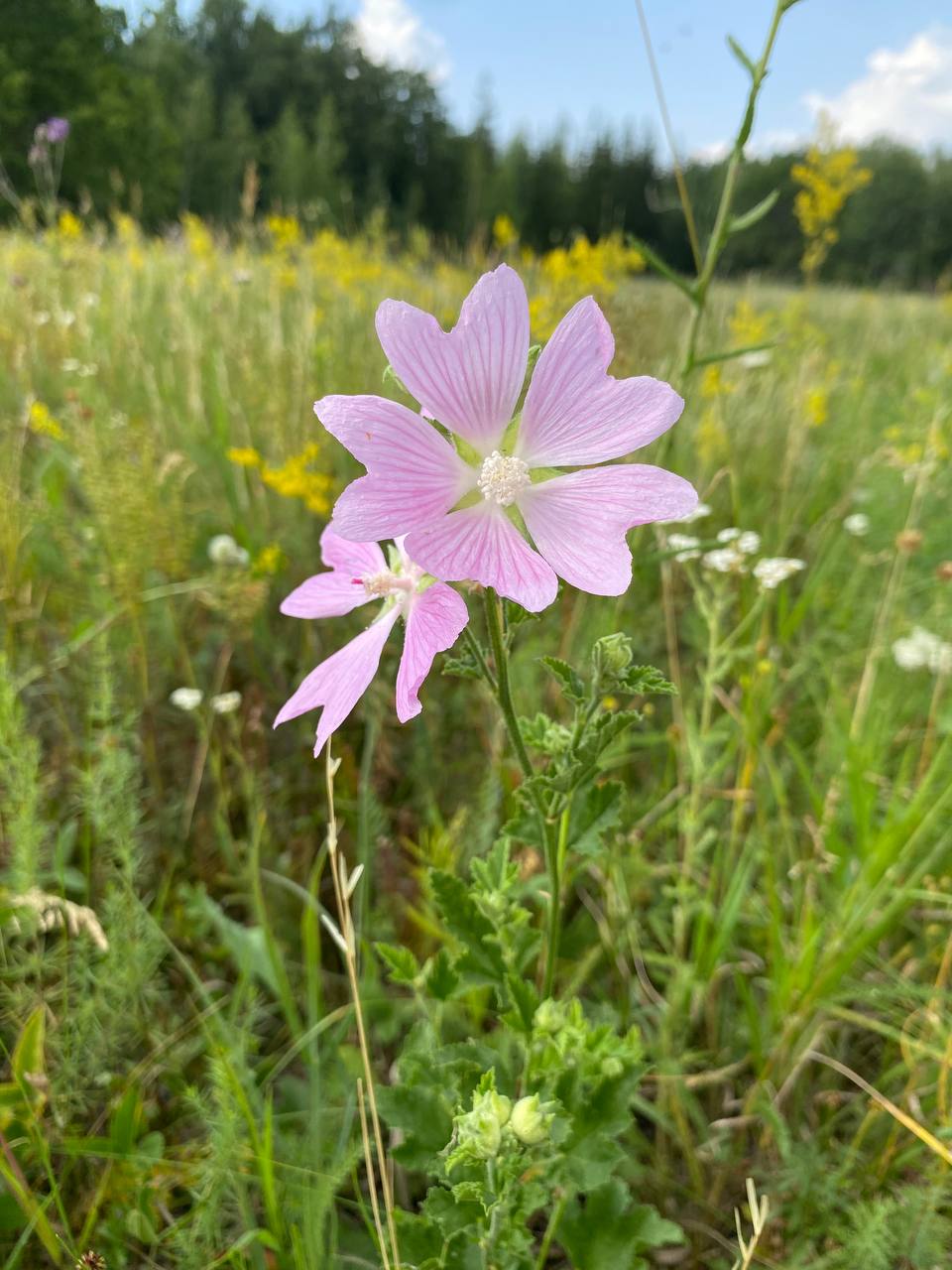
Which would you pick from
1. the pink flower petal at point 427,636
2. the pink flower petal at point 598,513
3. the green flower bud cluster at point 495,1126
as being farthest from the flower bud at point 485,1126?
the pink flower petal at point 598,513

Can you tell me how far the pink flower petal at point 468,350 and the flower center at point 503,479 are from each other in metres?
0.05

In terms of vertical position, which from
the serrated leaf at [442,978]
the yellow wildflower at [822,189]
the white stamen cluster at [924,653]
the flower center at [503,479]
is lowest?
the serrated leaf at [442,978]

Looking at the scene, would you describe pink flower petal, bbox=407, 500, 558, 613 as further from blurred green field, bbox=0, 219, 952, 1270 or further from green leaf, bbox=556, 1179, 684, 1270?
green leaf, bbox=556, 1179, 684, 1270

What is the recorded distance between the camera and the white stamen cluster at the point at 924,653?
1.96m

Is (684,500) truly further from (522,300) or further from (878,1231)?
(878,1231)

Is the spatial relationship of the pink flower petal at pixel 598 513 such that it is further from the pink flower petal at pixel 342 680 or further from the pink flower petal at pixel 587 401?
the pink flower petal at pixel 342 680

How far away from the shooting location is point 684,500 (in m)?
0.69

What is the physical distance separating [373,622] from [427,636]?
0.21 meters

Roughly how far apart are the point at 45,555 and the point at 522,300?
2216mm

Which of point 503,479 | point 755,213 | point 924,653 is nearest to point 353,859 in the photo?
point 503,479

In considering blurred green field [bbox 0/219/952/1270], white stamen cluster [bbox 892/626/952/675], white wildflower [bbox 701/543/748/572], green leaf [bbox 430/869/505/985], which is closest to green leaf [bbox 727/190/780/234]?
blurred green field [bbox 0/219/952/1270]

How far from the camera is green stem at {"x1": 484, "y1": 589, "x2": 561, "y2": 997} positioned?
2.37 feet

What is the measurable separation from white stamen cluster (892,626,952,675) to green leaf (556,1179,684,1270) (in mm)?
1410

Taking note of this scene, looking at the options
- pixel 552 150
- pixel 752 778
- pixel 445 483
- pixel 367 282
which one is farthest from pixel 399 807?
pixel 552 150
